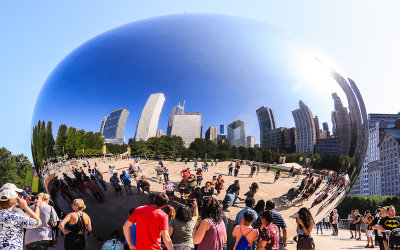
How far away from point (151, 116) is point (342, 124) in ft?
12.3

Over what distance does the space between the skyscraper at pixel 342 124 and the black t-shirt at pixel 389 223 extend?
2.54 metres

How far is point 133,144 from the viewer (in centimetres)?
598

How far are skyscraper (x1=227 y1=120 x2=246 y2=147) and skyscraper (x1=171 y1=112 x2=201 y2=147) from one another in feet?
1.74

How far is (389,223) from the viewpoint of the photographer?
26.5ft

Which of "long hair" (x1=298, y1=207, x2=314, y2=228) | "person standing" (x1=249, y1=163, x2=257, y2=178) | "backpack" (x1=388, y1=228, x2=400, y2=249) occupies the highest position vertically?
"person standing" (x1=249, y1=163, x2=257, y2=178)

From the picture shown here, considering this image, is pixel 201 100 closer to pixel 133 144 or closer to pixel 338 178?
pixel 133 144

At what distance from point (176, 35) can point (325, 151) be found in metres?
3.61

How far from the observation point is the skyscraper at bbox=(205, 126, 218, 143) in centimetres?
569

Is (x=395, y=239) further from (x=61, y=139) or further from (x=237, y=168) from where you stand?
A: (x=61, y=139)

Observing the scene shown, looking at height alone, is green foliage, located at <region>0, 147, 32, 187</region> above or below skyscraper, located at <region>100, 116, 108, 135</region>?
below

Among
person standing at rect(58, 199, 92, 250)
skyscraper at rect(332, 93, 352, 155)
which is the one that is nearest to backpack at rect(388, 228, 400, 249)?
skyscraper at rect(332, 93, 352, 155)

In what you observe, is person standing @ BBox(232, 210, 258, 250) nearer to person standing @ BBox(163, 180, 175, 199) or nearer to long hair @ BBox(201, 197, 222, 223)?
long hair @ BBox(201, 197, 222, 223)

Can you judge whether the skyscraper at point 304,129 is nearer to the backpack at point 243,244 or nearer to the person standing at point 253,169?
the person standing at point 253,169

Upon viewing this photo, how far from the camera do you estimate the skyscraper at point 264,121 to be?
5805 mm
